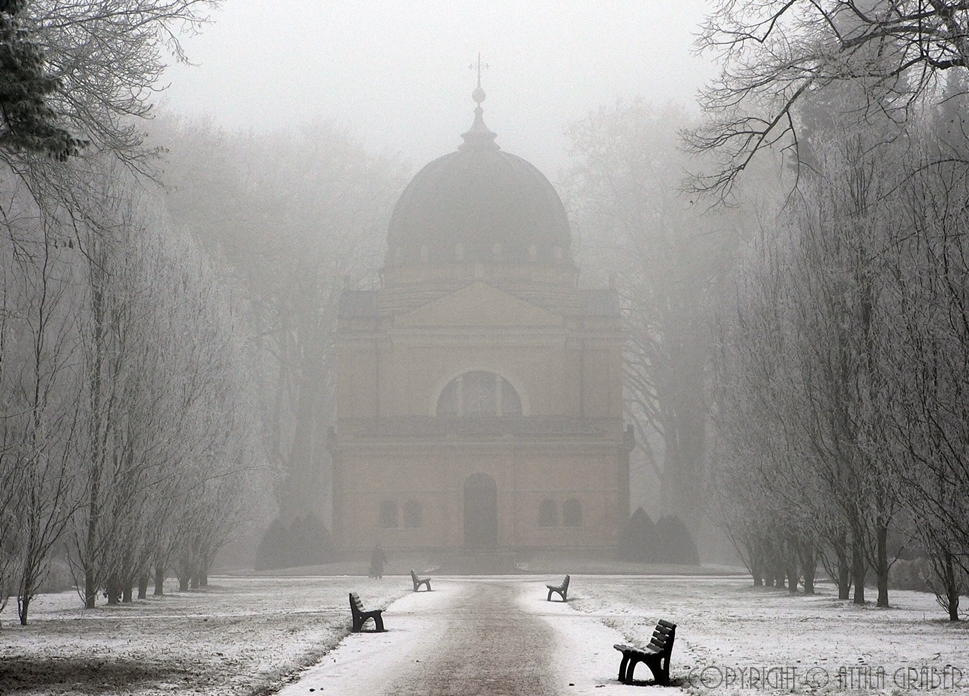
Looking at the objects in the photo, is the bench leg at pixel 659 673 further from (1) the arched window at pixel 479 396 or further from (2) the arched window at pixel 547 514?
(1) the arched window at pixel 479 396

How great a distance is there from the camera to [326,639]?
15102 mm

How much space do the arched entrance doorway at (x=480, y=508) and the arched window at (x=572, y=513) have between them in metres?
2.69

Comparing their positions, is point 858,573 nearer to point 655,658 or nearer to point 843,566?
point 843,566

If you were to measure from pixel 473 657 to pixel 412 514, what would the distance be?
35158 millimetres

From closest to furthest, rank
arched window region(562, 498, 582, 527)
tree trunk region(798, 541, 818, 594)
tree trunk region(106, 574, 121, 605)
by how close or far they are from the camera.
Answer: tree trunk region(106, 574, 121, 605)
tree trunk region(798, 541, 818, 594)
arched window region(562, 498, 582, 527)

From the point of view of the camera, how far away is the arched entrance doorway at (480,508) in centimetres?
4834

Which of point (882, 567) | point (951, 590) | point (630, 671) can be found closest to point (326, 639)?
point (630, 671)

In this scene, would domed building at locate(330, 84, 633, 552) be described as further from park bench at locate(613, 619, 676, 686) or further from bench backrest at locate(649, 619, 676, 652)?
park bench at locate(613, 619, 676, 686)

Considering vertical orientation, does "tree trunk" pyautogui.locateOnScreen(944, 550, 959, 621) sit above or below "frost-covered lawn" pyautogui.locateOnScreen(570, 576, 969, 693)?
above

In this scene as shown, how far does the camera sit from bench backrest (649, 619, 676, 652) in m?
11.6

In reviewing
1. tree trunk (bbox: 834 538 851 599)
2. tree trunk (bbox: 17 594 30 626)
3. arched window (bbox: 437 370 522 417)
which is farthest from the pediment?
tree trunk (bbox: 17 594 30 626)

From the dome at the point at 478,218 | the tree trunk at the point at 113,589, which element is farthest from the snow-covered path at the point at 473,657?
the dome at the point at 478,218

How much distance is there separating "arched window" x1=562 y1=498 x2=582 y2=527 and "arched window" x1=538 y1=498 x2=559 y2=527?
333mm

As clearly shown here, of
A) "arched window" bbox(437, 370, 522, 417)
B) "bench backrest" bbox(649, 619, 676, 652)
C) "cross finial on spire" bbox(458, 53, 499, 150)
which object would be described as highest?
"cross finial on spire" bbox(458, 53, 499, 150)
